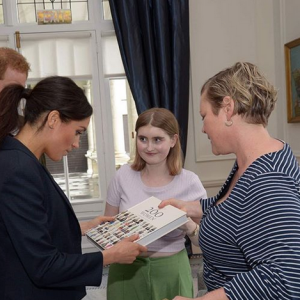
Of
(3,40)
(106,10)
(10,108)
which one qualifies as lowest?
(10,108)

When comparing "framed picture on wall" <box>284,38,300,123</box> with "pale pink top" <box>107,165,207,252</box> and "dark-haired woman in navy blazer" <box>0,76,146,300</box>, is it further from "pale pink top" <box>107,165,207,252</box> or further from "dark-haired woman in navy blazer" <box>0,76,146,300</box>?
"dark-haired woman in navy blazer" <box>0,76,146,300</box>

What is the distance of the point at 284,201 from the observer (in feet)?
3.58

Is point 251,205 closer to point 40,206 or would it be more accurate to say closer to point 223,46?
point 40,206

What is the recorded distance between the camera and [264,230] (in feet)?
3.63

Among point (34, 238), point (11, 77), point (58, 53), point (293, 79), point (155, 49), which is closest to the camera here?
point (34, 238)

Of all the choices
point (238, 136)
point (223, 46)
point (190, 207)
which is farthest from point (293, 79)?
point (238, 136)

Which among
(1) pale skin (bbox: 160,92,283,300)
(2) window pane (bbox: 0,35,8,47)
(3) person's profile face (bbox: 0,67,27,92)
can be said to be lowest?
(1) pale skin (bbox: 160,92,283,300)

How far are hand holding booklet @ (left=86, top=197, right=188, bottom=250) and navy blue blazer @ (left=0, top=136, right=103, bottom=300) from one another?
0.22m

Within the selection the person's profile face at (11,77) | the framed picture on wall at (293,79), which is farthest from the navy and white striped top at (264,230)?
the framed picture on wall at (293,79)

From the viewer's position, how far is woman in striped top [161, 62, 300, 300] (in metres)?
1.07

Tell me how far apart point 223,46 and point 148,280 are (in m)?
3.25

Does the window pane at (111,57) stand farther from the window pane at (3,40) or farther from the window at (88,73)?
the window pane at (3,40)

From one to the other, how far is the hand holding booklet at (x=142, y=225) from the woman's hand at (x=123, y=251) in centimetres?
3

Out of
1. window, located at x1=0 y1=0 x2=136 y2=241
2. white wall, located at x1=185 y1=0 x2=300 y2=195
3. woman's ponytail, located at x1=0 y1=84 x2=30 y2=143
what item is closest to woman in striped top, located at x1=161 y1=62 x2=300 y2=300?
woman's ponytail, located at x1=0 y1=84 x2=30 y2=143
